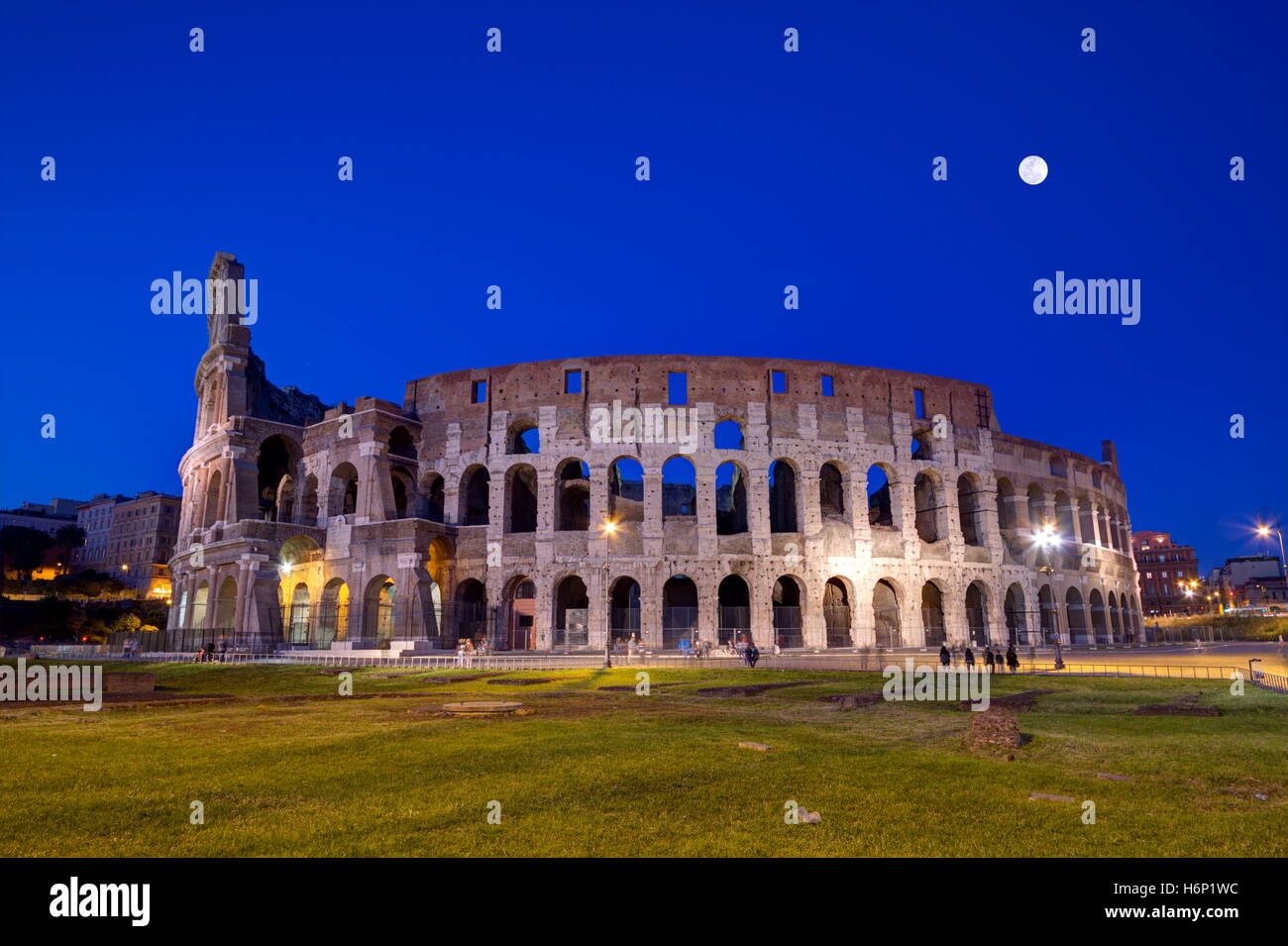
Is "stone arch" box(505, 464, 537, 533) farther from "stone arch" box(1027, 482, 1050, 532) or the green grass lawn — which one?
"stone arch" box(1027, 482, 1050, 532)

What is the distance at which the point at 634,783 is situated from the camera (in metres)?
7.69

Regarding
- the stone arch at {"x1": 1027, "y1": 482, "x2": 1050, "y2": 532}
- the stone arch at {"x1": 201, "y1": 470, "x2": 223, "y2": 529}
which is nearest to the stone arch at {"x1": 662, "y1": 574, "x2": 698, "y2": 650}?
the stone arch at {"x1": 1027, "y1": 482, "x2": 1050, "y2": 532}

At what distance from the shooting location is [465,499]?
43062 mm

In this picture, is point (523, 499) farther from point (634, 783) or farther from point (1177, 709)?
point (634, 783)

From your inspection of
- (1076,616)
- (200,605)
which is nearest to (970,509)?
(1076,616)

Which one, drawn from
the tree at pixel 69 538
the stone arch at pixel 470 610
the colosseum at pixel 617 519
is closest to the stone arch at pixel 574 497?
the colosseum at pixel 617 519

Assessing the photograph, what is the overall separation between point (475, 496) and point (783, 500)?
17.4 meters

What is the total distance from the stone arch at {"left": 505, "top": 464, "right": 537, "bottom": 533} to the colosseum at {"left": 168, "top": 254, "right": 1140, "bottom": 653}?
0.59ft

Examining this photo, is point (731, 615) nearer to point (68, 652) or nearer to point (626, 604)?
point (626, 604)

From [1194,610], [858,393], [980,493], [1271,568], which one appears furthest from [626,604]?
[1194,610]

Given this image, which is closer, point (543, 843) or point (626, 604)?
point (543, 843)

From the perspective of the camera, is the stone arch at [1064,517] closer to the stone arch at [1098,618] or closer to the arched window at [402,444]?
the stone arch at [1098,618]
